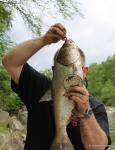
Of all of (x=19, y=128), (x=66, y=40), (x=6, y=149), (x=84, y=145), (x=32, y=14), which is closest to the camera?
(x=66, y=40)

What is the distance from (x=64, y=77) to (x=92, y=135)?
2.22 ft

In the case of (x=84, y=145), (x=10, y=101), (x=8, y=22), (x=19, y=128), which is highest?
(x=8, y=22)

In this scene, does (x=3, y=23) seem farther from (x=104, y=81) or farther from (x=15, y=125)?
(x=104, y=81)

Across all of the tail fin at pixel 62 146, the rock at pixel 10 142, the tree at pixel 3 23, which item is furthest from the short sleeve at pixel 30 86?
the tree at pixel 3 23

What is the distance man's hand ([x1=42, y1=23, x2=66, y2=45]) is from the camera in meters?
3.73

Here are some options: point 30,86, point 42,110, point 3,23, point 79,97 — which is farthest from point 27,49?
point 3,23

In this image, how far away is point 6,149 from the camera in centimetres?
1511

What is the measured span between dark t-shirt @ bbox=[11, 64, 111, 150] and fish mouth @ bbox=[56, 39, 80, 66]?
56 cm

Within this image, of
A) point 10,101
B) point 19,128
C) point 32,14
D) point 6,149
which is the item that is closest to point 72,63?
point 6,149

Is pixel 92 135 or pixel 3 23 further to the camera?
pixel 3 23

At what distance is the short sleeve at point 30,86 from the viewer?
409cm

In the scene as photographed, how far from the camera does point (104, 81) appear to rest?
338 ft

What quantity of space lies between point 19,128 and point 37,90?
19533 mm

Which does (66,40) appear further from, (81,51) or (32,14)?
(32,14)
